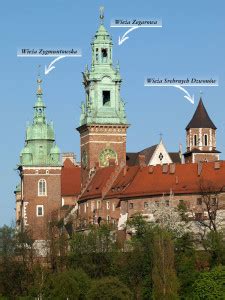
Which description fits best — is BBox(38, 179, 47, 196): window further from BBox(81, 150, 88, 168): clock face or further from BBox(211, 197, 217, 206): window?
BBox(211, 197, 217, 206): window

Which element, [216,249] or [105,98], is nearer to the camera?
[216,249]

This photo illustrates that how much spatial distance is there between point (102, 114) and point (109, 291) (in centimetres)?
4470

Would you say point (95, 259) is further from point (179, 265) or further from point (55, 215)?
point (55, 215)

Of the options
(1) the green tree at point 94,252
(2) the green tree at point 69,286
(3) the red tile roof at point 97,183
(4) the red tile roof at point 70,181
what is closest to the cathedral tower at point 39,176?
(3) the red tile roof at point 97,183

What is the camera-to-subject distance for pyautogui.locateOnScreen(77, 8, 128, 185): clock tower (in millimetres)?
144750

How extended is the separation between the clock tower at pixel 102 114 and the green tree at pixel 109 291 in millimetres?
40642

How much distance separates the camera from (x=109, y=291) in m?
A: 102

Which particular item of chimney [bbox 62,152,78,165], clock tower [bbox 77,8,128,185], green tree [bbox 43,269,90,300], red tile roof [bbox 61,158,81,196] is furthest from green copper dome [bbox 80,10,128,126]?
green tree [bbox 43,269,90,300]

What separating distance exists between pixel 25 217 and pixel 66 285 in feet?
138

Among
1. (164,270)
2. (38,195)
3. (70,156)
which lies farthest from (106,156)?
(164,270)

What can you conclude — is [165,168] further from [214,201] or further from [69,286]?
[69,286]

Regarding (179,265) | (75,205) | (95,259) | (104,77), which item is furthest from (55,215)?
(179,265)

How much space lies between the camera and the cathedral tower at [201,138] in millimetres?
157875

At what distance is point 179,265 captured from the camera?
350 feet
